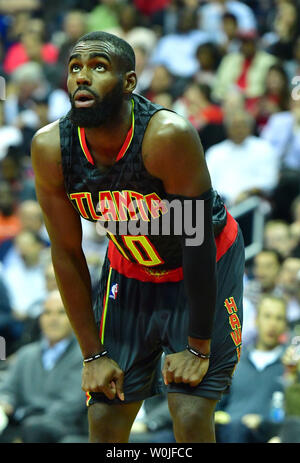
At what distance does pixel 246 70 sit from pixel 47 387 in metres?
4.38

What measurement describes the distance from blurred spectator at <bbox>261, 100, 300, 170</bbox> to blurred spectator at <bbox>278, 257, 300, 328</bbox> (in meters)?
1.47

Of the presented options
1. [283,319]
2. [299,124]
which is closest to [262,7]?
[299,124]

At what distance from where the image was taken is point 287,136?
7668 millimetres

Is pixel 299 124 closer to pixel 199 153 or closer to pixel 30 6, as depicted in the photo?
pixel 199 153

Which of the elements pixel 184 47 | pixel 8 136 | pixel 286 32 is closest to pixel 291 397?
pixel 286 32

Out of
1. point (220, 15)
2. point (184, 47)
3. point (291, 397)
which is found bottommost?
point (291, 397)

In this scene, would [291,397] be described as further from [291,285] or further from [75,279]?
[75,279]

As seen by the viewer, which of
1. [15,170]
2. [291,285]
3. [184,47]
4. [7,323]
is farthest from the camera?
[184,47]

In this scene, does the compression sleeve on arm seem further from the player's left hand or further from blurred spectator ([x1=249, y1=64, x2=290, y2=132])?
blurred spectator ([x1=249, y1=64, x2=290, y2=132])

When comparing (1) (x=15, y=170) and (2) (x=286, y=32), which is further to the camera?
(2) (x=286, y=32)

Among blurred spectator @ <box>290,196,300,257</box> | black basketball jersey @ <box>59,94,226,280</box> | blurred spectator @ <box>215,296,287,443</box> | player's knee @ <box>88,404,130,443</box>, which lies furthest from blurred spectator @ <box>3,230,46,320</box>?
black basketball jersey @ <box>59,94,226,280</box>

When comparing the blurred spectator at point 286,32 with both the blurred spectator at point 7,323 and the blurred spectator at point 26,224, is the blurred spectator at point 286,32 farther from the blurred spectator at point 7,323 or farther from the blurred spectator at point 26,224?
the blurred spectator at point 7,323

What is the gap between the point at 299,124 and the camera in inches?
300

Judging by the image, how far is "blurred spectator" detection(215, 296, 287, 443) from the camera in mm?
5266
